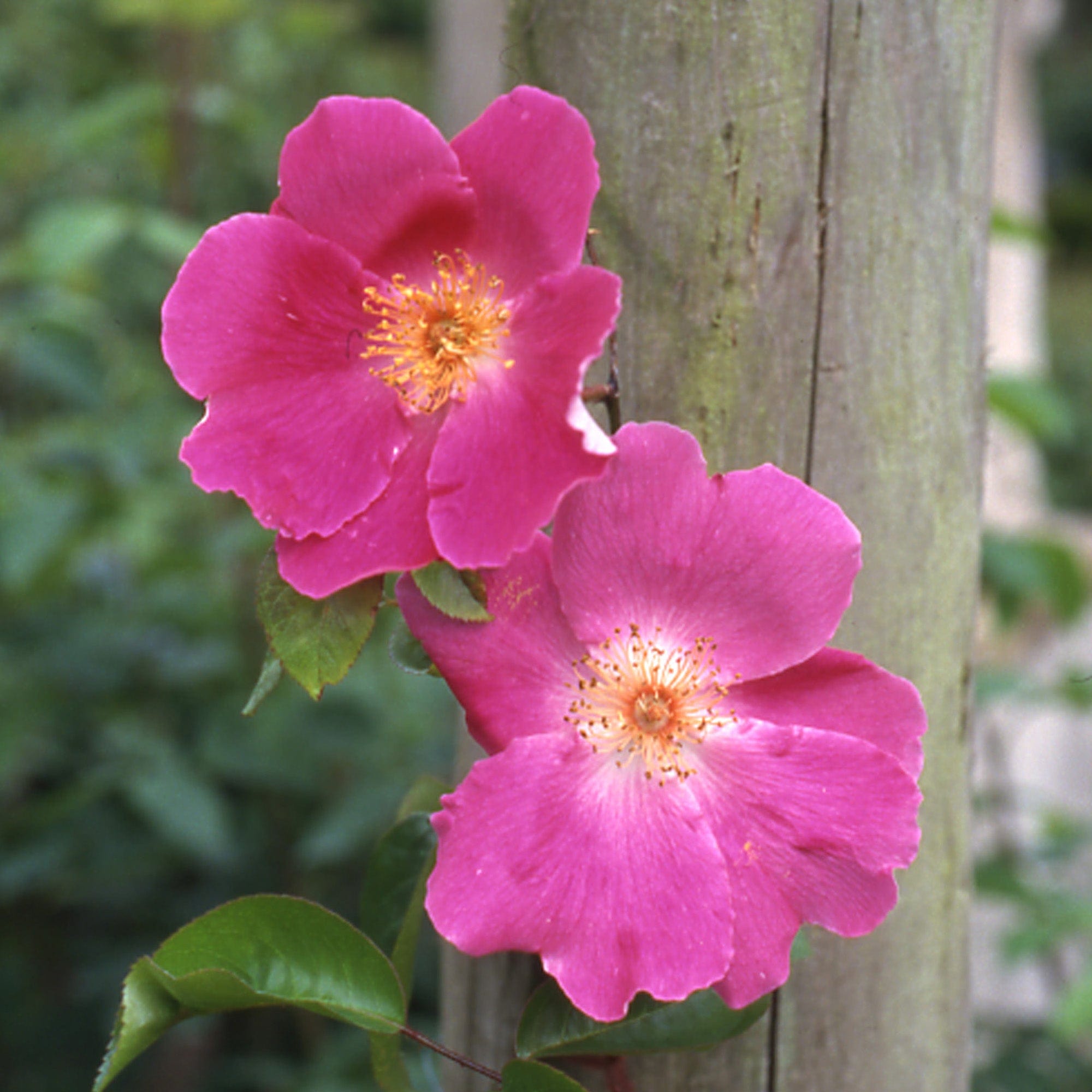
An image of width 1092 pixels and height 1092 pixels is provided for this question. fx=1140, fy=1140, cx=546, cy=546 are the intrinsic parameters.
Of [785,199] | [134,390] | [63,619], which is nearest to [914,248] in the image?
[785,199]

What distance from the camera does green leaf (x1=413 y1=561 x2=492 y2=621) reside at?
1.84ft

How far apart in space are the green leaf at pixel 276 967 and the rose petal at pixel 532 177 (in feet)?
1.21

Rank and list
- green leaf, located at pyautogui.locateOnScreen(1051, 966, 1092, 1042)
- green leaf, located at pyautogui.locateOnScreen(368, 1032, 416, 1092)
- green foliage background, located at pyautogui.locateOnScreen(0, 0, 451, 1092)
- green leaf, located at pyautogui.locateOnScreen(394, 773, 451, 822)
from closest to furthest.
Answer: green leaf, located at pyautogui.locateOnScreen(368, 1032, 416, 1092), green leaf, located at pyautogui.locateOnScreen(394, 773, 451, 822), green leaf, located at pyautogui.locateOnScreen(1051, 966, 1092, 1042), green foliage background, located at pyautogui.locateOnScreen(0, 0, 451, 1092)

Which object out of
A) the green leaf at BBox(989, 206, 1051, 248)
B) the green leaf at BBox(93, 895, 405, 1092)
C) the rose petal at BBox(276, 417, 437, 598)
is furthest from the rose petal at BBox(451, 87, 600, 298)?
the green leaf at BBox(989, 206, 1051, 248)

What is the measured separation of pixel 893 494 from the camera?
2.45 ft

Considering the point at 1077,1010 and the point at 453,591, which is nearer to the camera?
the point at 453,591

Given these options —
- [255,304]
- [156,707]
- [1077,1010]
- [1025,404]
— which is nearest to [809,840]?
[255,304]

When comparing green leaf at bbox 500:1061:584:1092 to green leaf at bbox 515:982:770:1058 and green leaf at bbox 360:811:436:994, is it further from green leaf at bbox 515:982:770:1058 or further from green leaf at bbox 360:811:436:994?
green leaf at bbox 360:811:436:994

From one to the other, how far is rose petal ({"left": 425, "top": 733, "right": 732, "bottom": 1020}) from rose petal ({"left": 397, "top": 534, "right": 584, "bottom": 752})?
1.1 inches

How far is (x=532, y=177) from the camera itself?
56cm

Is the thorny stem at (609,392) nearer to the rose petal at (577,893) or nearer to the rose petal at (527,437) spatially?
the rose petal at (527,437)

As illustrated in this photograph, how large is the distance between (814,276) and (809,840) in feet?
1.13

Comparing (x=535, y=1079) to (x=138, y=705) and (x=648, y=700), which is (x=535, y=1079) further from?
(x=138, y=705)

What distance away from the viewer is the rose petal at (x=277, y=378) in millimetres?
572
